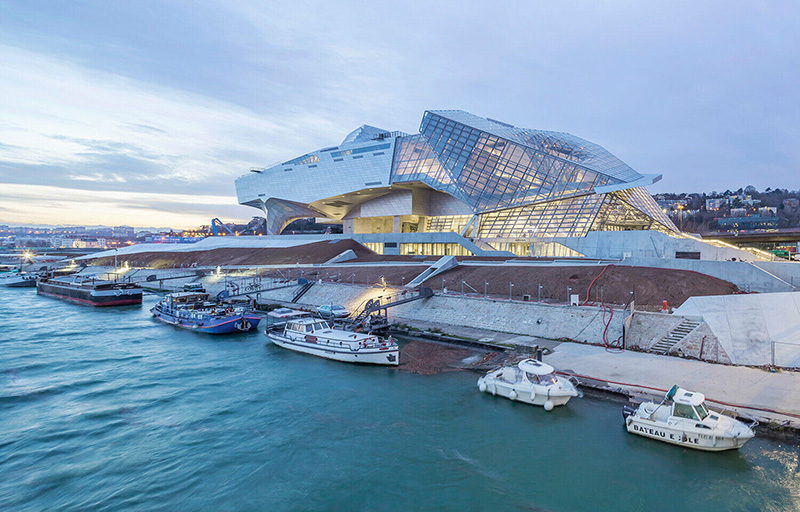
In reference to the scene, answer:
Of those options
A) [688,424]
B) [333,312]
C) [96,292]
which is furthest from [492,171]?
[96,292]

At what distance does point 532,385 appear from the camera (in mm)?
19719

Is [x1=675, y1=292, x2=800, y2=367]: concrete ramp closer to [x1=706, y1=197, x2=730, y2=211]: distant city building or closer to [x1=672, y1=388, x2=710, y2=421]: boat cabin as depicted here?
[x1=672, y1=388, x2=710, y2=421]: boat cabin

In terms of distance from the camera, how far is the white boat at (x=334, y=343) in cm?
2645

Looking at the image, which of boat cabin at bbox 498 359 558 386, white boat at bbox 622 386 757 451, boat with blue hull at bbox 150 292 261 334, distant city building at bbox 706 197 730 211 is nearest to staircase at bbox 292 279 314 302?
boat with blue hull at bbox 150 292 261 334

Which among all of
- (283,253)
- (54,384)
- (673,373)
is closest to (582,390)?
(673,373)

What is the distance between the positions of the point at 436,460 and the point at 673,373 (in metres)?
13.6

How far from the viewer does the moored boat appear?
5291 cm

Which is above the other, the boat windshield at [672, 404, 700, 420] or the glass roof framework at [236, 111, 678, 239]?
the glass roof framework at [236, 111, 678, 239]

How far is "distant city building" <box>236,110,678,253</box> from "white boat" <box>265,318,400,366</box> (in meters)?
35.9

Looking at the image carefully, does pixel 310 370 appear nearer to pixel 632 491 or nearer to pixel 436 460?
pixel 436 460

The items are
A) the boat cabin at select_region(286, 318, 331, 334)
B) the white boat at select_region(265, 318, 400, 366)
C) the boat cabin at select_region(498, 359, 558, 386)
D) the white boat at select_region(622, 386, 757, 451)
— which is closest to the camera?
the white boat at select_region(622, 386, 757, 451)

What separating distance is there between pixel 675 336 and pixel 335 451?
67.3 feet

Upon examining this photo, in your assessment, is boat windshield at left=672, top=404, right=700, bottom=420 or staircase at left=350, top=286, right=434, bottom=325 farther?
staircase at left=350, top=286, right=434, bottom=325

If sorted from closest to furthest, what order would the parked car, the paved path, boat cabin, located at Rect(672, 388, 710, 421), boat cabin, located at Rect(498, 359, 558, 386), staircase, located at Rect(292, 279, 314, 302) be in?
1. boat cabin, located at Rect(672, 388, 710, 421)
2. the paved path
3. boat cabin, located at Rect(498, 359, 558, 386)
4. the parked car
5. staircase, located at Rect(292, 279, 314, 302)
